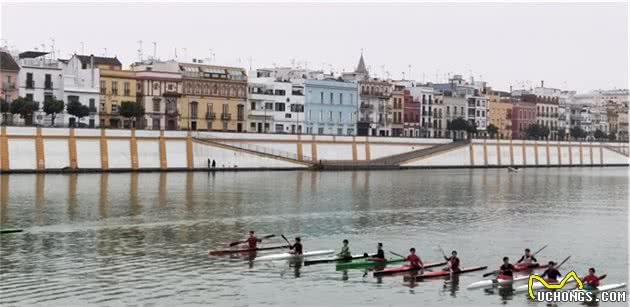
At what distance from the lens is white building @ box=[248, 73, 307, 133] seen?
13162 centimetres

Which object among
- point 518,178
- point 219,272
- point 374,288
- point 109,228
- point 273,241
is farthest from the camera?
point 518,178

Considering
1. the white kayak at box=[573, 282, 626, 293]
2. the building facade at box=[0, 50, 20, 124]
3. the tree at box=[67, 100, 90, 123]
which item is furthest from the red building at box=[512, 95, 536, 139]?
the white kayak at box=[573, 282, 626, 293]

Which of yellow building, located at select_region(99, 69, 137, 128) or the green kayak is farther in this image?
yellow building, located at select_region(99, 69, 137, 128)

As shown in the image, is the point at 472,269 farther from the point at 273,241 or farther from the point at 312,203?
the point at 312,203

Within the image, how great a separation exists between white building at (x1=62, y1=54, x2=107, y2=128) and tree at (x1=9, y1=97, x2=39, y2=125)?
7.56 meters

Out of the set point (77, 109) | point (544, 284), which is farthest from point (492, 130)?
point (544, 284)

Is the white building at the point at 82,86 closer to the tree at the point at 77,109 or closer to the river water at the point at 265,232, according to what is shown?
the tree at the point at 77,109

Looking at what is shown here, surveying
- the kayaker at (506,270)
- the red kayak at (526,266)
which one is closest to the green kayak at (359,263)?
the red kayak at (526,266)

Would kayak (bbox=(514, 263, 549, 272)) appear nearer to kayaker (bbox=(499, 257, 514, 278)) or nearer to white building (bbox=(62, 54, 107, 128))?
kayaker (bbox=(499, 257, 514, 278))

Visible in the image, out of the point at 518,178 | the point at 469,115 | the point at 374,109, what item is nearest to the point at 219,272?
the point at 518,178

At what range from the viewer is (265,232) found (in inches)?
2082

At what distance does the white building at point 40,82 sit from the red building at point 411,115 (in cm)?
5860

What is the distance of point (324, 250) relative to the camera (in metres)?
44.0

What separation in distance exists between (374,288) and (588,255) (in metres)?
13.6
